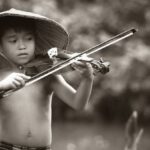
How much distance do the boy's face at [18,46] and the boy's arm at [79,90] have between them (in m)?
0.19

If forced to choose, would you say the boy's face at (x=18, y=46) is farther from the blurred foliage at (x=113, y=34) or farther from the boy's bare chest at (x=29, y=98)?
the blurred foliage at (x=113, y=34)

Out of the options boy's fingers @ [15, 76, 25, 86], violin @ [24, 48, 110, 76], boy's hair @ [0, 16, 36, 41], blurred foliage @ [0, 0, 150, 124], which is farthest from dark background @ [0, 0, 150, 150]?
boy's fingers @ [15, 76, 25, 86]

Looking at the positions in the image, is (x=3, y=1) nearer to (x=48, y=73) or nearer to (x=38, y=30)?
(x=38, y=30)

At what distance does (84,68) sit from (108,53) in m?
6.08

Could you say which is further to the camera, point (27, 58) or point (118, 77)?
point (118, 77)

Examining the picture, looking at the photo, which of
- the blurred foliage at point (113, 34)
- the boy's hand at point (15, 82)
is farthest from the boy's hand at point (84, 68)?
the blurred foliage at point (113, 34)

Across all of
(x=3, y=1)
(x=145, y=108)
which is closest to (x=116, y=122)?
(x=145, y=108)

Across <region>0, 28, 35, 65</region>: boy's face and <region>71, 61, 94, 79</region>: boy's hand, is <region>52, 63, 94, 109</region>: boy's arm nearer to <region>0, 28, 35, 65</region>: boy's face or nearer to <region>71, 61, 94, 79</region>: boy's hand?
<region>71, 61, 94, 79</region>: boy's hand

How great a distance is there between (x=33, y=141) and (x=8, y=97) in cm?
24

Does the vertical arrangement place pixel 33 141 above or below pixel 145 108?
below

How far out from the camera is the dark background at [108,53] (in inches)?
324

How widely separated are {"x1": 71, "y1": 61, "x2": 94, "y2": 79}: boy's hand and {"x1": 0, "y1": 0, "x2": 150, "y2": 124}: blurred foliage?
4519mm

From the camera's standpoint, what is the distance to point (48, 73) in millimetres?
3275

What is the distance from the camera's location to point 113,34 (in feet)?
30.0
